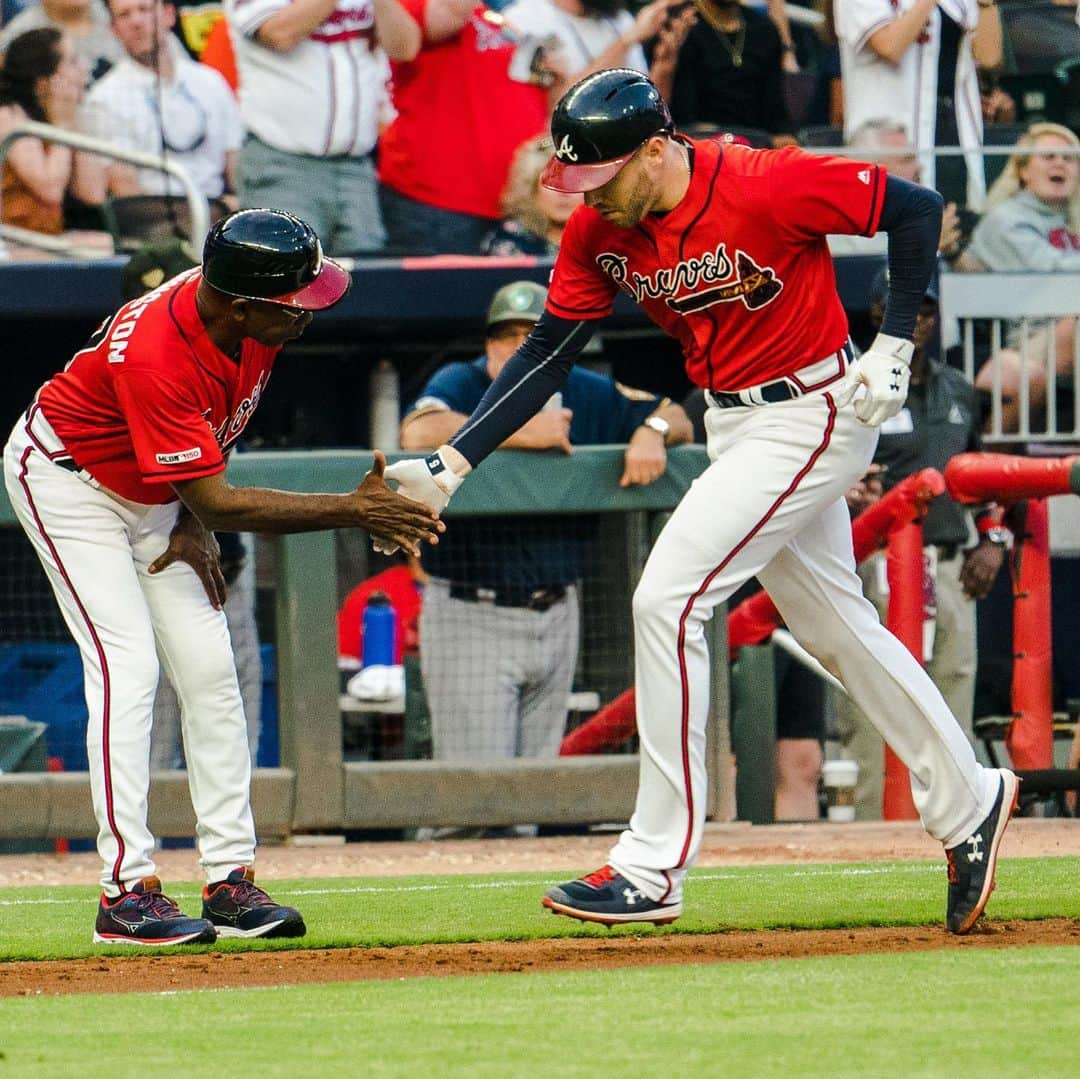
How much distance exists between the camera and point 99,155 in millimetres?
9758

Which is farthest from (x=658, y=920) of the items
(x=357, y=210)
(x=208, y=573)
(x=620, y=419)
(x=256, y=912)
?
(x=357, y=210)

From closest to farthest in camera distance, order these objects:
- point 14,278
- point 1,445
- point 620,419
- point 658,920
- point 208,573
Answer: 1. point 658,920
2. point 208,573
3. point 620,419
4. point 14,278
5. point 1,445

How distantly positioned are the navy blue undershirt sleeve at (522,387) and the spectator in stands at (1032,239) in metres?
5.48

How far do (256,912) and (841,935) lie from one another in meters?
1.41

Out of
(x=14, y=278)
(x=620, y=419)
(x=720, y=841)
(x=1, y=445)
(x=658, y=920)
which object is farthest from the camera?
(x=1, y=445)

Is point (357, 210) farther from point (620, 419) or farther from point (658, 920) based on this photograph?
point (658, 920)

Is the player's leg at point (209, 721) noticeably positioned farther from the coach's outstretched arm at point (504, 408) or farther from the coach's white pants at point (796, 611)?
the coach's white pants at point (796, 611)

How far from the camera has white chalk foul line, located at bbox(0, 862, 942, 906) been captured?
6262mm

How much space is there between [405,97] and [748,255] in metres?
5.50

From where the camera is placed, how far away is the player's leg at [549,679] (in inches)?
311

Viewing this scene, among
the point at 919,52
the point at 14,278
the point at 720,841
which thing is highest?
the point at 919,52

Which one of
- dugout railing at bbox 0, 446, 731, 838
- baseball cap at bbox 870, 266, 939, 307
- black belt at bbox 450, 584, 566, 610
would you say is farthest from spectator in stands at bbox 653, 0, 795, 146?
black belt at bbox 450, 584, 566, 610

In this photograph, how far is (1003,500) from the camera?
26.6 feet

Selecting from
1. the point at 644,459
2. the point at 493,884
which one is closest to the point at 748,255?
the point at 493,884
